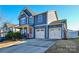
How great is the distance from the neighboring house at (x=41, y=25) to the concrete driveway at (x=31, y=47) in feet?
0.49

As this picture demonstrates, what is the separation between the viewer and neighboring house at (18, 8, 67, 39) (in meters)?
4.75

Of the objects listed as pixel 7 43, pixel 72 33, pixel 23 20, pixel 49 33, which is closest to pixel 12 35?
pixel 7 43

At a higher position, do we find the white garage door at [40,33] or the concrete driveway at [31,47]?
the white garage door at [40,33]

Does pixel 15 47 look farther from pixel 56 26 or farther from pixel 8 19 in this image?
pixel 56 26

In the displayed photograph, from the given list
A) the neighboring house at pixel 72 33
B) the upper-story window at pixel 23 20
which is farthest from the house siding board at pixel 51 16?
the upper-story window at pixel 23 20

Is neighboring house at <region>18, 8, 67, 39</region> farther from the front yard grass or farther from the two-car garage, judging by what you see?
the front yard grass

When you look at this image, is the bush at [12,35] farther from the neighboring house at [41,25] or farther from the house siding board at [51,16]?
the house siding board at [51,16]

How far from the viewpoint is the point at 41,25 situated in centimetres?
485

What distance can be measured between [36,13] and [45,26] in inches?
13.0

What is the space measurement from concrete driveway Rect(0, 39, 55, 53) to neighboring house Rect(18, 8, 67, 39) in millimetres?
149

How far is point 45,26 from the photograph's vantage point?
485 centimetres

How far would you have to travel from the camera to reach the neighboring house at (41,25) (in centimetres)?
475
